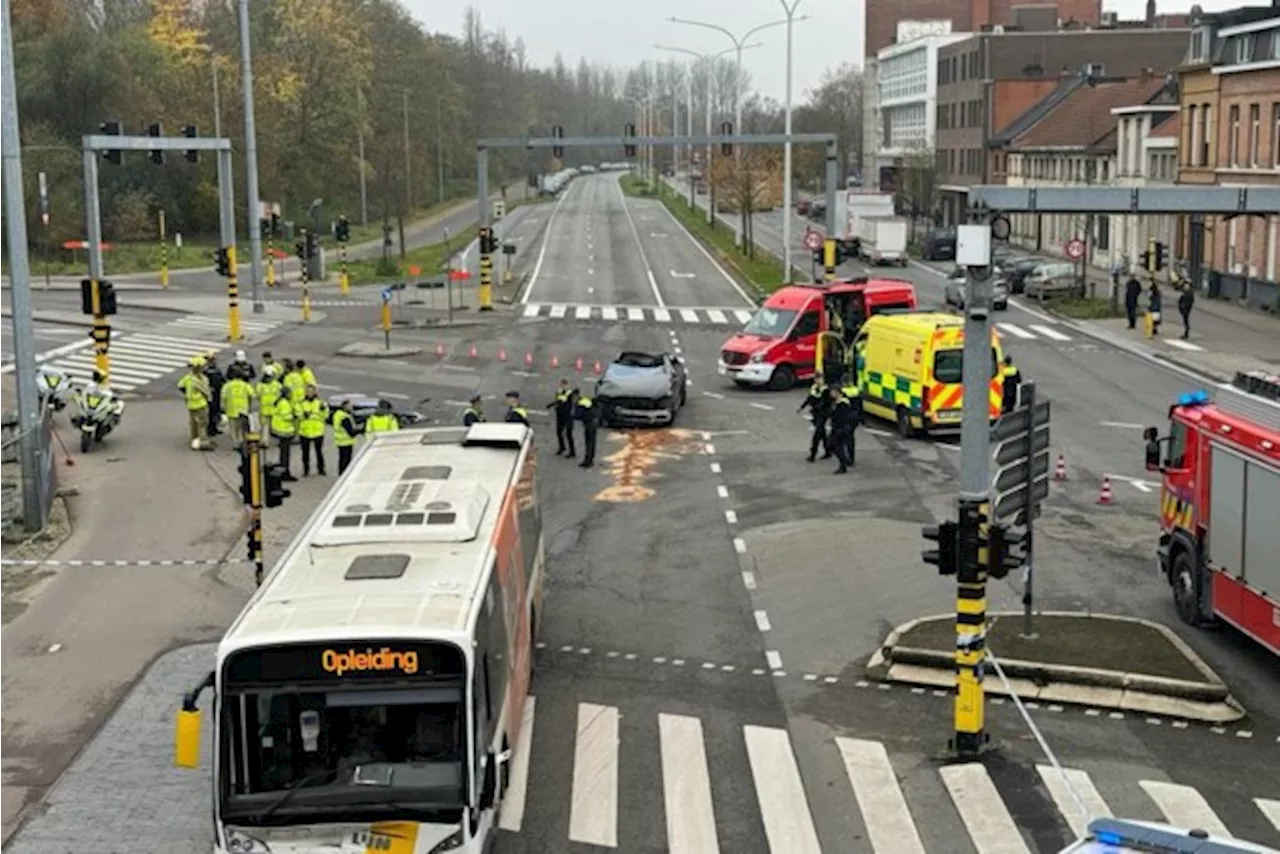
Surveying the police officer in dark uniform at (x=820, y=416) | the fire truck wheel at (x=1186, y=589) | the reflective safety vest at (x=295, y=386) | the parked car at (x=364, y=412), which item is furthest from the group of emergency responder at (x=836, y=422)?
the fire truck wheel at (x=1186, y=589)

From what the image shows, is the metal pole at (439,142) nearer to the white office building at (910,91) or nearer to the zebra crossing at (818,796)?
the white office building at (910,91)

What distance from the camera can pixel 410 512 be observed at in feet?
44.9

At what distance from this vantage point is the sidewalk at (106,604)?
15.8m

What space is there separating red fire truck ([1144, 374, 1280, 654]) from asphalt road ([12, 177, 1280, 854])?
0.58 m

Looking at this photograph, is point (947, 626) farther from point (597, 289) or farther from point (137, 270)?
point (137, 270)

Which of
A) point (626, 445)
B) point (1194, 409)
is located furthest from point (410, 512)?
point (626, 445)

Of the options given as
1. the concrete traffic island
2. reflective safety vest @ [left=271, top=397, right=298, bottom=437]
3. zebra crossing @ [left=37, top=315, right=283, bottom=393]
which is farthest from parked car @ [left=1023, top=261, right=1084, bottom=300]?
the concrete traffic island

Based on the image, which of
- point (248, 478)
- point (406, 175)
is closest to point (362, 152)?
point (406, 175)

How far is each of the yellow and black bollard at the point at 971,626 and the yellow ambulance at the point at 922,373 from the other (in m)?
15.8

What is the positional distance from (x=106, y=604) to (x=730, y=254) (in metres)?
59.4

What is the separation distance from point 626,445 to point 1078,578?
38.9ft

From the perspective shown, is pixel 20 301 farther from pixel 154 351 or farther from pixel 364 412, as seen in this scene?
pixel 154 351

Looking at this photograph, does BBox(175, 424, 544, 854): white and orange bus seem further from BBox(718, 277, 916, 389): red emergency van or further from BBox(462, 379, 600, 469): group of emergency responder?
BBox(718, 277, 916, 389): red emergency van

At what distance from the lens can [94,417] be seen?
102ft
